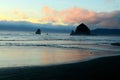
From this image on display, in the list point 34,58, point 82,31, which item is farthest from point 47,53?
point 82,31

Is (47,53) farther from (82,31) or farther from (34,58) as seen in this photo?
(82,31)

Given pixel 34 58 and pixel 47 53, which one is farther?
pixel 47 53

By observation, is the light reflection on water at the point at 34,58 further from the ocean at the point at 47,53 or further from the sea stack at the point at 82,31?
the sea stack at the point at 82,31

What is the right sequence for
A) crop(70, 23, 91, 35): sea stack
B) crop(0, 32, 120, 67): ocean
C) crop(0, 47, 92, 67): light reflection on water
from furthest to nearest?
1. crop(70, 23, 91, 35): sea stack
2. crop(0, 32, 120, 67): ocean
3. crop(0, 47, 92, 67): light reflection on water

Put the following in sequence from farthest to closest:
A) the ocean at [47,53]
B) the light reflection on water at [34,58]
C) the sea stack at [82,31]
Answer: the sea stack at [82,31] → the ocean at [47,53] → the light reflection on water at [34,58]

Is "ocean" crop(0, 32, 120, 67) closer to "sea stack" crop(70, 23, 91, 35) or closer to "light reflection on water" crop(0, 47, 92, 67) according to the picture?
"light reflection on water" crop(0, 47, 92, 67)

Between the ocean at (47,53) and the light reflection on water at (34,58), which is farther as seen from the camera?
the ocean at (47,53)

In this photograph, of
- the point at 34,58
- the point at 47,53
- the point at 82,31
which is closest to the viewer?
the point at 34,58

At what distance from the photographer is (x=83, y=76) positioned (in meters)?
11.5

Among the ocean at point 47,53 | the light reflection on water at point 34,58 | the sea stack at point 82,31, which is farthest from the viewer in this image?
the sea stack at point 82,31

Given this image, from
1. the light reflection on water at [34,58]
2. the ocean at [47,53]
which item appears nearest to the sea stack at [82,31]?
the ocean at [47,53]

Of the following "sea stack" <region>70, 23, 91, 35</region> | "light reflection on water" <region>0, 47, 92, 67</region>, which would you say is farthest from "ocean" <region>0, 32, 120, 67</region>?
"sea stack" <region>70, 23, 91, 35</region>

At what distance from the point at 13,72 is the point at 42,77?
178cm

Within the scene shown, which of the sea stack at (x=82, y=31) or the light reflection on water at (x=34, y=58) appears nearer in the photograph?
the light reflection on water at (x=34, y=58)
